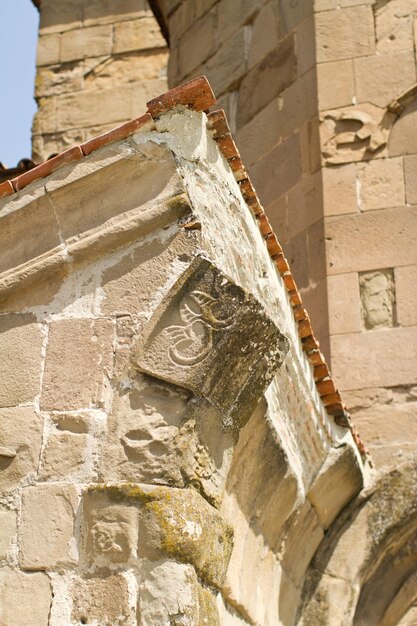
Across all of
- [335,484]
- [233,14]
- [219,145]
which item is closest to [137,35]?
[233,14]

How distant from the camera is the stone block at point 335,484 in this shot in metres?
4.64

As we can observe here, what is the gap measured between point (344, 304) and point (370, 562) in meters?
1.28

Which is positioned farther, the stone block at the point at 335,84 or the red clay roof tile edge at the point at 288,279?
the stone block at the point at 335,84

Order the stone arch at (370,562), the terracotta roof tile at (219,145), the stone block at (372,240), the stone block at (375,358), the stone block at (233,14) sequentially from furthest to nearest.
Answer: the stone block at (233,14), the stone block at (372,240), the stone block at (375,358), the stone arch at (370,562), the terracotta roof tile at (219,145)

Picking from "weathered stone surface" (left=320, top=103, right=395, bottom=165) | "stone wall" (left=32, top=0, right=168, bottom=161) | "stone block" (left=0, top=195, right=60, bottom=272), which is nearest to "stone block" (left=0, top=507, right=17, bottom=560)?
"stone block" (left=0, top=195, right=60, bottom=272)

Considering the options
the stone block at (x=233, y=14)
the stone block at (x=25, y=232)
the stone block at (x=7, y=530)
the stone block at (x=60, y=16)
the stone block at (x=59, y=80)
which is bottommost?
the stone block at (x=7, y=530)

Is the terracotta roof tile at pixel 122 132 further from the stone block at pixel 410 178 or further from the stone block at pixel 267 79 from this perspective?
the stone block at pixel 267 79

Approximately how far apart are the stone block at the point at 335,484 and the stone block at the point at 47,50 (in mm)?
6735

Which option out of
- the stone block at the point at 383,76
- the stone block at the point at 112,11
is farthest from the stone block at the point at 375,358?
the stone block at the point at 112,11

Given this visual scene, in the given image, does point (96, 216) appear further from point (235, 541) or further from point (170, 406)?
point (235, 541)

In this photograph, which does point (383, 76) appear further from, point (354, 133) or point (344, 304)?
point (344, 304)

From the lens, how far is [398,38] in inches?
244

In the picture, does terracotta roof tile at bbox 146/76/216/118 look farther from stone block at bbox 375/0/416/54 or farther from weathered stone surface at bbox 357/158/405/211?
stone block at bbox 375/0/416/54

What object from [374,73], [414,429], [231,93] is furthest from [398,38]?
[414,429]
